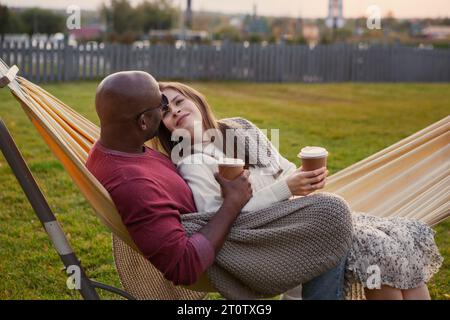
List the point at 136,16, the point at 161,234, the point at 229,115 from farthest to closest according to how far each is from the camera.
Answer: the point at 136,16 → the point at 229,115 → the point at 161,234

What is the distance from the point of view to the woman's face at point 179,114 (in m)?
2.35

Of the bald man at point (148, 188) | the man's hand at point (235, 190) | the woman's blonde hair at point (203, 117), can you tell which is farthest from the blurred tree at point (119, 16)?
the man's hand at point (235, 190)

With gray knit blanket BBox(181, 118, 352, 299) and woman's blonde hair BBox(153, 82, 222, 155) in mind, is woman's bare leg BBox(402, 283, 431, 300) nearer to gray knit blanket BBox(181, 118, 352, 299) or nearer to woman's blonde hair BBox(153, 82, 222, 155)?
gray knit blanket BBox(181, 118, 352, 299)

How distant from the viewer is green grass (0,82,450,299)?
334 centimetres

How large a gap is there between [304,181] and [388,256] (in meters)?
0.36

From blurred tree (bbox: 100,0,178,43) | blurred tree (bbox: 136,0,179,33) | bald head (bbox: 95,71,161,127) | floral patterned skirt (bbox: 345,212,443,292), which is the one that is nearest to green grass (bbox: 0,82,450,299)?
floral patterned skirt (bbox: 345,212,443,292)

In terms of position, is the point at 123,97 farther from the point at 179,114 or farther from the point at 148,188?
the point at 179,114

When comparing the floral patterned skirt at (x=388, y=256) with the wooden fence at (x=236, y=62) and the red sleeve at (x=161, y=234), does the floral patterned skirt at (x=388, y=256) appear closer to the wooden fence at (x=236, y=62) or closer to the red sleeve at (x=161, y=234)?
the red sleeve at (x=161, y=234)

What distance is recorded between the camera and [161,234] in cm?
186

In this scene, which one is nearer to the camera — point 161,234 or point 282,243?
point 161,234

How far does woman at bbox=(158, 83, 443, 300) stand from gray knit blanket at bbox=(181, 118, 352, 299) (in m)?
0.07

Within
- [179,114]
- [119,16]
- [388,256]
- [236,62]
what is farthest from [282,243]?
[119,16]
